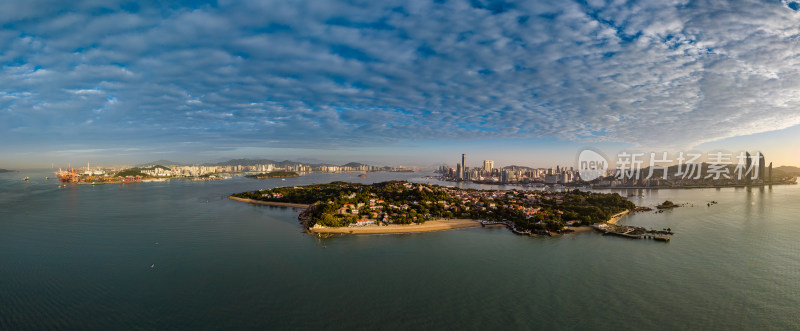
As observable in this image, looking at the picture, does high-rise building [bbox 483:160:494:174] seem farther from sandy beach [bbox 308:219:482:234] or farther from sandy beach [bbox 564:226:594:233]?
sandy beach [bbox 308:219:482:234]

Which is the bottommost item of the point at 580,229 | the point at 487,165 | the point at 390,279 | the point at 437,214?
the point at 390,279

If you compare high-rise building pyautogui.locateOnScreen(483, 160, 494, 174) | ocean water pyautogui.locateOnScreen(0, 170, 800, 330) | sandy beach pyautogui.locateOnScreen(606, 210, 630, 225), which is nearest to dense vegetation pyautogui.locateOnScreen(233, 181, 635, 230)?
sandy beach pyautogui.locateOnScreen(606, 210, 630, 225)

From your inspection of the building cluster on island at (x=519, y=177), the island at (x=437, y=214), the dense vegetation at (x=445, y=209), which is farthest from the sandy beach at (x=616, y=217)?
the building cluster on island at (x=519, y=177)

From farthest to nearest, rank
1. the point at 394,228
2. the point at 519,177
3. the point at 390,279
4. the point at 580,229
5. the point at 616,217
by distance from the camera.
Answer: the point at 519,177 → the point at 616,217 → the point at 580,229 → the point at 394,228 → the point at 390,279

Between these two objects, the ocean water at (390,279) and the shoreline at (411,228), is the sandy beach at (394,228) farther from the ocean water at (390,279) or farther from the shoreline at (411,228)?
the ocean water at (390,279)

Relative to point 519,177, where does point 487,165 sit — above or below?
above

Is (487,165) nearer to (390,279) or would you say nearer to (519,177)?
(519,177)

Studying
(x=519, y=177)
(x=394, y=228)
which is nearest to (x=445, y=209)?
(x=394, y=228)

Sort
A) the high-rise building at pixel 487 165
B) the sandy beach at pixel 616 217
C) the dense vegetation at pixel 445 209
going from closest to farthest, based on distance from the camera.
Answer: the dense vegetation at pixel 445 209 < the sandy beach at pixel 616 217 < the high-rise building at pixel 487 165

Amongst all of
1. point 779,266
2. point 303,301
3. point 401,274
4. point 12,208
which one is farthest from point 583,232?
point 12,208
